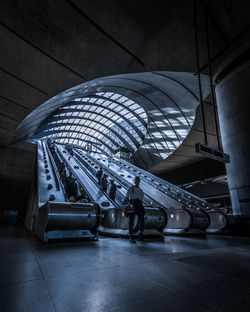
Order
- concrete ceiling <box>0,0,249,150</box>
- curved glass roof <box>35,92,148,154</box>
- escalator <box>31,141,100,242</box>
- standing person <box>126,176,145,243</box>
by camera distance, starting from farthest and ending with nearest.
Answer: curved glass roof <box>35,92,148,154</box> → concrete ceiling <box>0,0,249,150</box> → standing person <box>126,176,145,243</box> → escalator <box>31,141,100,242</box>

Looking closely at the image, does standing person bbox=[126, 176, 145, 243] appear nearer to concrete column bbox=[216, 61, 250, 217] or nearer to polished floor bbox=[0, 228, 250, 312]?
polished floor bbox=[0, 228, 250, 312]

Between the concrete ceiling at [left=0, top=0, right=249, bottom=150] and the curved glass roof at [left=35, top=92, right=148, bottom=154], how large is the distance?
68.3ft

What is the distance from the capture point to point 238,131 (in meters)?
7.92

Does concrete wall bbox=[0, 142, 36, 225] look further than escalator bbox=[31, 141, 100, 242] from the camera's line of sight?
Yes

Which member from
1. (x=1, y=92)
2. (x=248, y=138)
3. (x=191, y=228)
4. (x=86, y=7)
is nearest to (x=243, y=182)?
(x=248, y=138)

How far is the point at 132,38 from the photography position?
25.1ft

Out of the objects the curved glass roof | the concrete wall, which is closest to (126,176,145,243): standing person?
the concrete wall

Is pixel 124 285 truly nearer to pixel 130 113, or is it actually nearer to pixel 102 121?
pixel 130 113

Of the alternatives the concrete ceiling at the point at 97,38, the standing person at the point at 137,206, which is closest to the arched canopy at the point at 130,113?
the concrete ceiling at the point at 97,38

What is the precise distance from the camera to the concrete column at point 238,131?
24.5 ft

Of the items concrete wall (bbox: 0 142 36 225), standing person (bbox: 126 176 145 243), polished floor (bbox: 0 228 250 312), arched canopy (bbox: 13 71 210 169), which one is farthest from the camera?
concrete wall (bbox: 0 142 36 225)

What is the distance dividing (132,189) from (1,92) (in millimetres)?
8584

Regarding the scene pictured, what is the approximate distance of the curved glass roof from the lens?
106 ft

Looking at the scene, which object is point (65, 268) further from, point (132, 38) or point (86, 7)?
point (132, 38)
